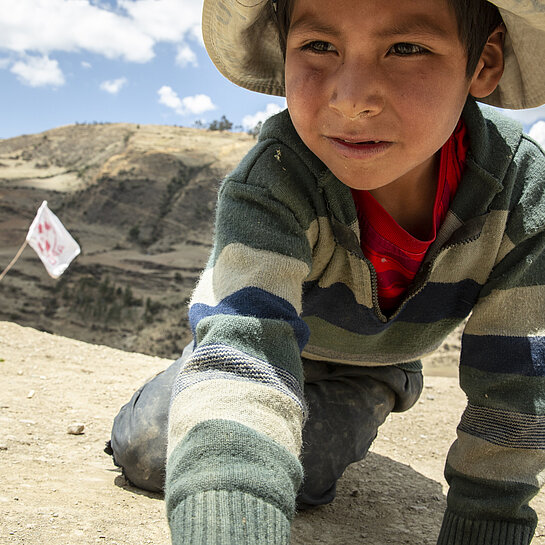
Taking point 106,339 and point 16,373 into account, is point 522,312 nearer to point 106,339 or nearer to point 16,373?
point 16,373

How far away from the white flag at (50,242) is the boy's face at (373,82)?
14.6 feet

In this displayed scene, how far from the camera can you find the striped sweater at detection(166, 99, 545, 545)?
0.95 m

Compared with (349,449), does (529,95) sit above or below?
above

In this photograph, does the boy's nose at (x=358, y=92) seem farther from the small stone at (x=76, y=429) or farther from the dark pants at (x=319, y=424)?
the small stone at (x=76, y=429)

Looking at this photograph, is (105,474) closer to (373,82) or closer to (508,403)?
(508,403)

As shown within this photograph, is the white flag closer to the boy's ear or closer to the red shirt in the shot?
the red shirt

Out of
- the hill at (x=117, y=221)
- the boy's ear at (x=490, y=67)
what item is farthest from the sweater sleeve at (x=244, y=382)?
the hill at (x=117, y=221)

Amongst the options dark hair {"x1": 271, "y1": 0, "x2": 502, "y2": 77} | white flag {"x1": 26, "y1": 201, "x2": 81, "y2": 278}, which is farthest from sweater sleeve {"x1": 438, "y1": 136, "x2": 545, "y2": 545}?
white flag {"x1": 26, "y1": 201, "x2": 81, "y2": 278}

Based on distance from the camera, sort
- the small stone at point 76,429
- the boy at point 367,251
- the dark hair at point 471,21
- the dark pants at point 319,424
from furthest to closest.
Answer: the small stone at point 76,429 → the dark pants at point 319,424 → the dark hair at point 471,21 → the boy at point 367,251

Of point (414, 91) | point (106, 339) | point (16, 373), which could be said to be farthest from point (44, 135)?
point (414, 91)

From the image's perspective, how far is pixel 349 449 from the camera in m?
1.94

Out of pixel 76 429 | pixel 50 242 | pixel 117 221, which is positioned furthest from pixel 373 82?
pixel 117 221

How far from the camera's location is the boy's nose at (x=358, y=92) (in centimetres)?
108

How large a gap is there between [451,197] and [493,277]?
222 millimetres
